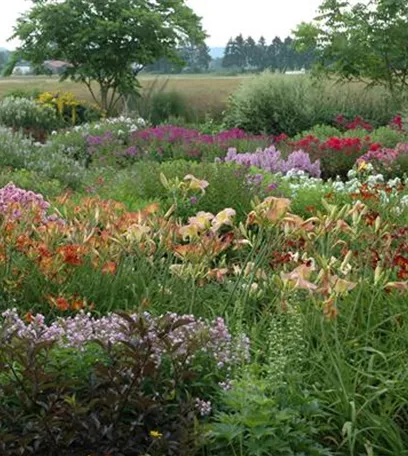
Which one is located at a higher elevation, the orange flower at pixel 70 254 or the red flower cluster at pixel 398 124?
the orange flower at pixel 70 254

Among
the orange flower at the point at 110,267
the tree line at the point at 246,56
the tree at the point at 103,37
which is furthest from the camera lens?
the tree line at the point at 246,56

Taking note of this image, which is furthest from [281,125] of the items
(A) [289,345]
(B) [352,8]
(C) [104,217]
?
(A) [289,345]

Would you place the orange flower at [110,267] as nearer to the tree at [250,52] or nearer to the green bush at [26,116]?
the green bush at [26,116]

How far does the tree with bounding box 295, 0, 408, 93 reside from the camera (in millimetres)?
24562

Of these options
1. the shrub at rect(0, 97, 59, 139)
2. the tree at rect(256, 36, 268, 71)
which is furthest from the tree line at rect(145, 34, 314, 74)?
the shrub at rect(0, 97, 59, 139)

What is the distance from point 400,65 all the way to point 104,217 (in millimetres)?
21881

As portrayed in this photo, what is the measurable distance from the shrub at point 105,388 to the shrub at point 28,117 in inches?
742

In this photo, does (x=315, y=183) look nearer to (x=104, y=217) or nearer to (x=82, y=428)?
(x=104, y=217)

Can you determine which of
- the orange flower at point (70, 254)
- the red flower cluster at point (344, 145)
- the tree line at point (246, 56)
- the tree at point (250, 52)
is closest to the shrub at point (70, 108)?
the red flower cluster at point (344, 145)

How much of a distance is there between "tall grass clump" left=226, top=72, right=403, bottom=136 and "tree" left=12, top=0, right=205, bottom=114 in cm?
808

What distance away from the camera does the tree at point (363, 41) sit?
24.6m

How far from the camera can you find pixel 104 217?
5043 millimetres

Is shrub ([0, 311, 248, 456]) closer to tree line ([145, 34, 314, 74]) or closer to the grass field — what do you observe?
the grass field

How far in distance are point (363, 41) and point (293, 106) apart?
5.76 meters
